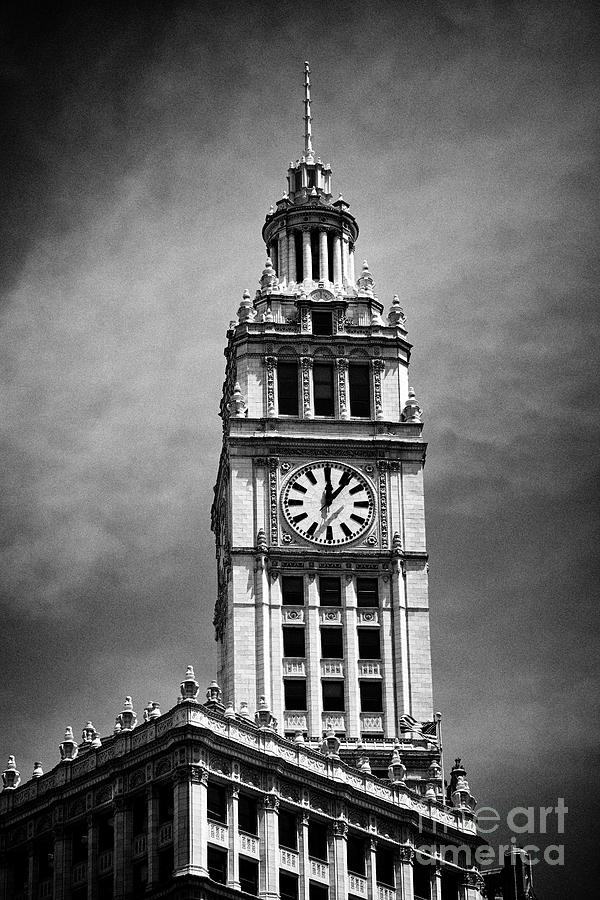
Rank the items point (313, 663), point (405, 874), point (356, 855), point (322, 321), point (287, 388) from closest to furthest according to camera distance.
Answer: point (356, 855) → point (405, 874) → point (313, 663) → point (287, 388) → point (322, 321)

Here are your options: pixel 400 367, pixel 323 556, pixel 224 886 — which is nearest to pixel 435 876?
pixel 224 886

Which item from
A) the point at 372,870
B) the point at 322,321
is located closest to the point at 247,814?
the point at 372,870

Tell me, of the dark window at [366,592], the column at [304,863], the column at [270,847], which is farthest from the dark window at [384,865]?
the dark window at [366,592]

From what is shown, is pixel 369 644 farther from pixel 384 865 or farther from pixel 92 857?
pixel 92 857

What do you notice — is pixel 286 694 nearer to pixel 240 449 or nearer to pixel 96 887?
pixel 240 449

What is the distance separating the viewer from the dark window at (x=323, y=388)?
187500 mm

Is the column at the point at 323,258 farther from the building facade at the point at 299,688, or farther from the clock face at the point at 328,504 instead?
the clock face at the point at 328,504

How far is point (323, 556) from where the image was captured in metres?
181

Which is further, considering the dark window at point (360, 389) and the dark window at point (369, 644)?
the dark window at point (360, 389)

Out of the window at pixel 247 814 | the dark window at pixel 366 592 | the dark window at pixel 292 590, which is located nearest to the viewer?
the window at pixel 247 814

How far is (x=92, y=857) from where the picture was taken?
14600cm

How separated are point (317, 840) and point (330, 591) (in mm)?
33290

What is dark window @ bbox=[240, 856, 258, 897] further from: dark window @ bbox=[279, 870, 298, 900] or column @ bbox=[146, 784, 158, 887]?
column @ bbox=[146, 784, 158, 887]

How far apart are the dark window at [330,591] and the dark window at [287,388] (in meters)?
13.0
